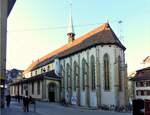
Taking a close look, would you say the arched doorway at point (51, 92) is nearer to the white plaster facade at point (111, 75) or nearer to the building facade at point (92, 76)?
the building facade at point (92, 76)

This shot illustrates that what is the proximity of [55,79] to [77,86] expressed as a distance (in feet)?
28.8

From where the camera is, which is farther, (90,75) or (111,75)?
(90,75)

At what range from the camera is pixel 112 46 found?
59.9 meters

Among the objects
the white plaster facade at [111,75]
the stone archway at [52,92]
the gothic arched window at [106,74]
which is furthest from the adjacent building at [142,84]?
the gothic arched window at [106,74]

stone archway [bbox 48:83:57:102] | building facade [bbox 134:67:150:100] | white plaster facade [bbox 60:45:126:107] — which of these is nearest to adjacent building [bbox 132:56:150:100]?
building facade [bbox 134:67:150:100]

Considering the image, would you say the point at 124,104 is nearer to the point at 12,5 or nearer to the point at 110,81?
the point at 110,81

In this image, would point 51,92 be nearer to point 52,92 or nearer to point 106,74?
point 52,92

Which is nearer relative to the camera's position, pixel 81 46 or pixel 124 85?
pixel 124 85

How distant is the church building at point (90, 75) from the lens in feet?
191

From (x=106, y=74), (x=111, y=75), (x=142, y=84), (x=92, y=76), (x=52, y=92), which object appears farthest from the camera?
(x=142, y=84)

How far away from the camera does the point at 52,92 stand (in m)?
71.6

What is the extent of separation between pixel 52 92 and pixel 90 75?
523 inches

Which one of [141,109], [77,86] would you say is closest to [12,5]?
[141,109]

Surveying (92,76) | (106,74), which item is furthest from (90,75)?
(106,74)
